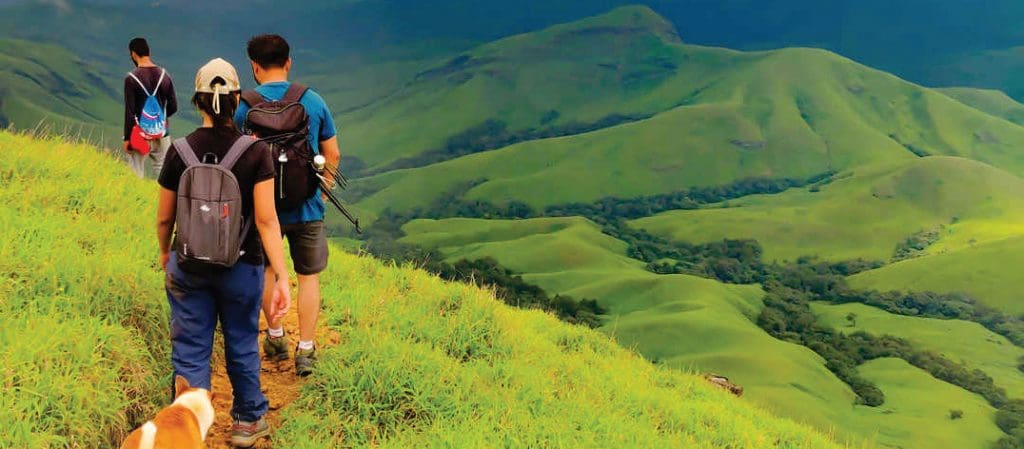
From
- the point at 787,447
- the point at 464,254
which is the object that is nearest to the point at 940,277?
the point at 464,254

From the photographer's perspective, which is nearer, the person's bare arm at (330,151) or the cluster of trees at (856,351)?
the person's bare arm at (330,151)

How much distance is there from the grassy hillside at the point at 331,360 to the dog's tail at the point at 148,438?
1310 millimetres

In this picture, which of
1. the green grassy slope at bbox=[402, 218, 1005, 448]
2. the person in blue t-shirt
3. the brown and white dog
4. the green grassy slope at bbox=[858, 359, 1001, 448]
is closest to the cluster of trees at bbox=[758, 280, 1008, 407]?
the green grassy slope at bbox=[858, 359, 1001, 448]

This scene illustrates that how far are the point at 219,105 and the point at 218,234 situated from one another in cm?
88

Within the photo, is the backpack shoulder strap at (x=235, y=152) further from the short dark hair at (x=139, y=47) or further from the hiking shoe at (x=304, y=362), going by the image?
the short dark hair at (x=139, y=47)

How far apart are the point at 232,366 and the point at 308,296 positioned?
4.43ft

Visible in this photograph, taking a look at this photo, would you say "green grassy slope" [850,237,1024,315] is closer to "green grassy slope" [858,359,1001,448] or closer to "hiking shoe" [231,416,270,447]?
"green grassy slope" [858,359,1001,448]

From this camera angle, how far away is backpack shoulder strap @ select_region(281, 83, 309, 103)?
5.60 meters

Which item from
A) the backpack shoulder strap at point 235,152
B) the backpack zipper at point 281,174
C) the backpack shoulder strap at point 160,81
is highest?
the backpack shoulder strap at point 160,81

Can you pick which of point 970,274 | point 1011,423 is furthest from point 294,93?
point 970,274

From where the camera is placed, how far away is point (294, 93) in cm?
568

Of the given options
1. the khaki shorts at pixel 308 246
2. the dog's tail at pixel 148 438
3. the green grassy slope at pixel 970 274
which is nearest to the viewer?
the dog's tail at pixel 148 438

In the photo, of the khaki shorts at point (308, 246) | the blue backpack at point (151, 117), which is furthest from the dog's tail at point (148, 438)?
the blue backpack at point (151, 117)

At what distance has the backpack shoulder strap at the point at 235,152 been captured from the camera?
4359mm
